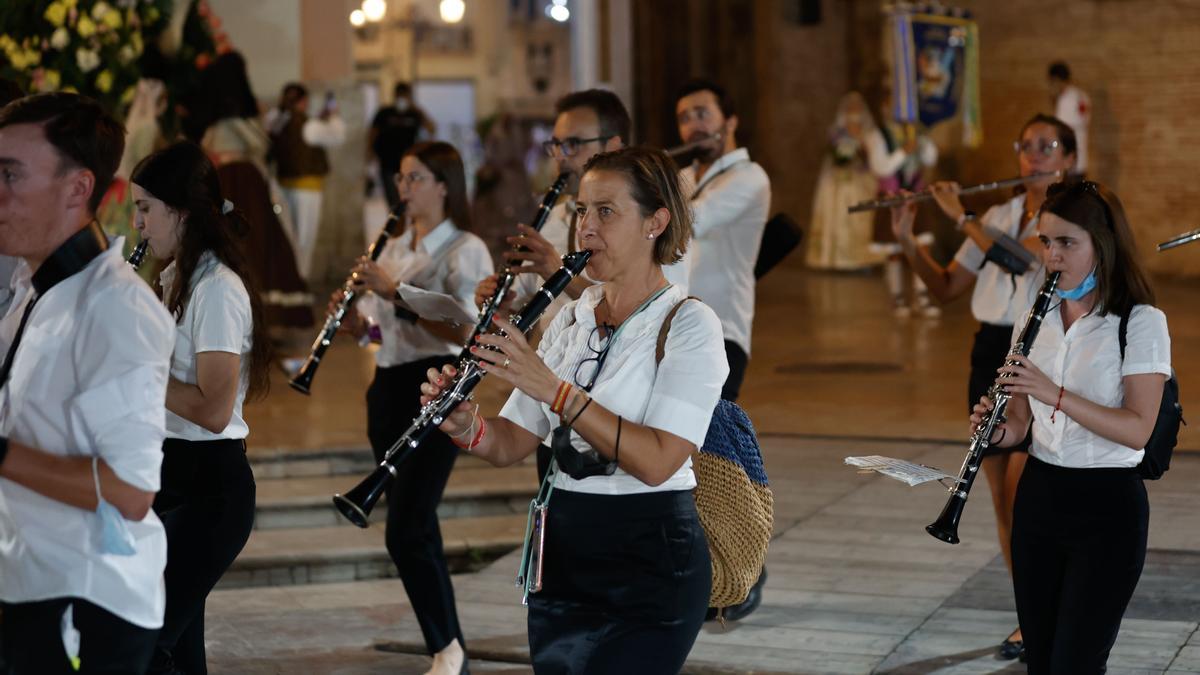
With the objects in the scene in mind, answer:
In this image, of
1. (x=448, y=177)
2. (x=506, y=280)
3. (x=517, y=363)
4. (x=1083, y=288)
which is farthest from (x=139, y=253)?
(x=1083, y=288)

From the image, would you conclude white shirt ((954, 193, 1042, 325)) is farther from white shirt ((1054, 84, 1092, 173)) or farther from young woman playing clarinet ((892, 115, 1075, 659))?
white shirt ((1054, 84, 1092, 173))

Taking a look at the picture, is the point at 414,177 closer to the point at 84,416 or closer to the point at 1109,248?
the point at 1109,248

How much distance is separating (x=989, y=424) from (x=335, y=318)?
2.21 m

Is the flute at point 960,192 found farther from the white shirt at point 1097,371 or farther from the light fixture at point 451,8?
the light fixture at point 451,8

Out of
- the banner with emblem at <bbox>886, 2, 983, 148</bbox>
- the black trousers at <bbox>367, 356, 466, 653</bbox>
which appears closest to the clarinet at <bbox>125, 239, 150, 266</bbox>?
the black trousers at <bbox>367, 356, 466, 653</bbox>

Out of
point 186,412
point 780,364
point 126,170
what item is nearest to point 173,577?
point 186,412

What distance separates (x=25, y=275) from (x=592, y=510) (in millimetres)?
1445

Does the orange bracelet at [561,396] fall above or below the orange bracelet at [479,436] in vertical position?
above

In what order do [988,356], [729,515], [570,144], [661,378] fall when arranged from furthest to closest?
[988,356]
[570,144]
[729,515]
[661,378]

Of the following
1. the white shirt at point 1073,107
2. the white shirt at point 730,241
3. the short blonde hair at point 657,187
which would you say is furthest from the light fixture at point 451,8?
the short blonde hair at point 657,187

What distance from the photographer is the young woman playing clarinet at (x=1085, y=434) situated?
3.89 m

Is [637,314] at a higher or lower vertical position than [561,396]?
higher

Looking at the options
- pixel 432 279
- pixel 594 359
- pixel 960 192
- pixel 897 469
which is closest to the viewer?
pixel 594 359

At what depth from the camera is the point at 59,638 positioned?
2822 millimetres
